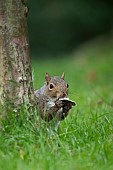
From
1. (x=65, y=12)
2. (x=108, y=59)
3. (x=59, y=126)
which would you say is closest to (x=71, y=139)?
(x=59, y=126)

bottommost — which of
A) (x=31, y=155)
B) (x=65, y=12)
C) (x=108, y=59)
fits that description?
(x=31, y=155)

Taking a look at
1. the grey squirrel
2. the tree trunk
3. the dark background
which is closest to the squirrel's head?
the grey squirrel

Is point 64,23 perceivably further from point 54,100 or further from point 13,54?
point 13,54

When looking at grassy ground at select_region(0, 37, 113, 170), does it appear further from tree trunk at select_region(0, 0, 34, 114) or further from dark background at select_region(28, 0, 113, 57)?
dark background at select_region(28, 0, 113, 57)

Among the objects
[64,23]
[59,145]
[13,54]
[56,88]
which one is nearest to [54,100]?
[56,88]

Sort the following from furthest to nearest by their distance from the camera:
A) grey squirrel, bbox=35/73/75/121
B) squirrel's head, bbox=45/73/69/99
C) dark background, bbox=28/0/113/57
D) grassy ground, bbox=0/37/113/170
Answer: dark background, bbox=28/0/113/57 → squirrel's head, bbox=45/73/69/99 → grey squirrel, bbox=35/73/75/121 → grassy ground, bbox=0/37/113/170

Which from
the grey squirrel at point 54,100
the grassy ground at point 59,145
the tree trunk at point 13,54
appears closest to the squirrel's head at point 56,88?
the grey squirrel at point 54,100

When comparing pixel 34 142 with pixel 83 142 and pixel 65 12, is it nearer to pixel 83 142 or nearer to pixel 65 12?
pixel 83 142
